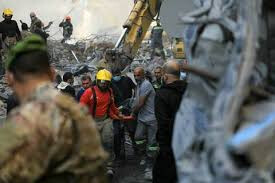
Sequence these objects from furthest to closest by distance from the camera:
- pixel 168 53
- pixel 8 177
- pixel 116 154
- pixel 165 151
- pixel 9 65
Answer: pixel 168 53, pixel 116 154, pixel 165 151, pixel 9 65, pixel 8 177

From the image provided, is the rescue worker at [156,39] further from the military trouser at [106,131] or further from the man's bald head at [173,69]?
the man's bald head at [173,69]

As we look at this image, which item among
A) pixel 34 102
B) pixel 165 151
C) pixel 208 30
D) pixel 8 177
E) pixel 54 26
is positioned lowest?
pixel 54 26

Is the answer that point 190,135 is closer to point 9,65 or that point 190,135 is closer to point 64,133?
point 64,133

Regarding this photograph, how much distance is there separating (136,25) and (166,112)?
9.26 m

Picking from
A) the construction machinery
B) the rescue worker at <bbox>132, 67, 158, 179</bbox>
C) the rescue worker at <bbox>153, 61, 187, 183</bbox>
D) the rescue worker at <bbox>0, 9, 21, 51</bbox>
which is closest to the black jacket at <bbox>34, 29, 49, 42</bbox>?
the rescue worker at <bbox>0, 9, 21, 51</bbox>

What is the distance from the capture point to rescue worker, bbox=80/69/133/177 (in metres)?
9.14

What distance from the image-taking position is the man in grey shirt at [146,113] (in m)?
10.6

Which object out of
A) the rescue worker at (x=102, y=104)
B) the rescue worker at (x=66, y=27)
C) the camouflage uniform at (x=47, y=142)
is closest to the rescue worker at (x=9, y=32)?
the rescue worker at (x=102, y=104)

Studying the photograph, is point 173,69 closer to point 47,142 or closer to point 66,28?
point 47,142

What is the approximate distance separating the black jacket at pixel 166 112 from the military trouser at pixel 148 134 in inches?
148

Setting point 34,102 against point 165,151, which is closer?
point 34,102

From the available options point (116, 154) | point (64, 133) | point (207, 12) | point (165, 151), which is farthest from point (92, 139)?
point (116, 154)

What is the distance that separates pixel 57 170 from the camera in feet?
10.3

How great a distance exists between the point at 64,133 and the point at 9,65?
507 mm
